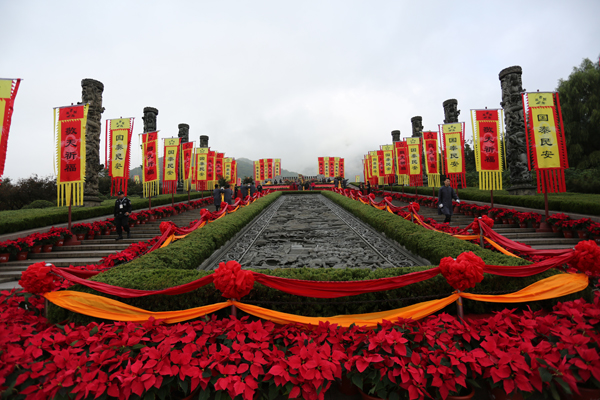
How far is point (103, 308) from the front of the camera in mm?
2500

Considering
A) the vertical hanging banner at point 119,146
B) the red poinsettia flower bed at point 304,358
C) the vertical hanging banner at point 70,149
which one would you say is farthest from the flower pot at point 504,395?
the vertical hanging banner at point 119,146

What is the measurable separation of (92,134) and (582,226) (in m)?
17.9

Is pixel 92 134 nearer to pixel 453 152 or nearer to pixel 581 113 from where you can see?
pixel 453 152

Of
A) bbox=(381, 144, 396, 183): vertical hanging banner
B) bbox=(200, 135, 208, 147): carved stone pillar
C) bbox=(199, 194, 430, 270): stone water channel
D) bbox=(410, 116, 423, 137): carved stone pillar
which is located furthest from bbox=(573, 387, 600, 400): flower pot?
bbox=(200, 135, 208, 147): carved stone pillar

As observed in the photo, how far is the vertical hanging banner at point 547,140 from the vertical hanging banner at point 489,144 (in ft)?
4.24

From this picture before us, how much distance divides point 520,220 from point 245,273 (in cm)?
822

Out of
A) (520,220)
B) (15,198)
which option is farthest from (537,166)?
(15,198)

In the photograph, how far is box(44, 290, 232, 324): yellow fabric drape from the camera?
238cm

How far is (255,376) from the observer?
176 centimetres

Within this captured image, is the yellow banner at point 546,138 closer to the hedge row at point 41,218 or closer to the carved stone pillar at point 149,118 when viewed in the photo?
the hedge row at point 41,218

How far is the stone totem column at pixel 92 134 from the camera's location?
480 inches

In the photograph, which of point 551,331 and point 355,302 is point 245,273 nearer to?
point 355,302

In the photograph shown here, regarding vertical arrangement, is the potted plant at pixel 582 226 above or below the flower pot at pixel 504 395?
above

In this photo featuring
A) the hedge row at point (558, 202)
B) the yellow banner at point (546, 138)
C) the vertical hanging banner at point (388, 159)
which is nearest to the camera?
the hedge row at point (558, 202)
